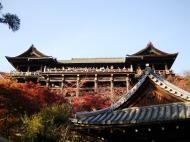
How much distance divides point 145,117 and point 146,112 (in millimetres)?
735

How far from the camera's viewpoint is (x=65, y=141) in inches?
768

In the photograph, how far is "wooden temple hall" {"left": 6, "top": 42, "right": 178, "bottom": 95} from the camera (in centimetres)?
3659

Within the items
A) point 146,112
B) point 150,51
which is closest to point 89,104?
point 150,51

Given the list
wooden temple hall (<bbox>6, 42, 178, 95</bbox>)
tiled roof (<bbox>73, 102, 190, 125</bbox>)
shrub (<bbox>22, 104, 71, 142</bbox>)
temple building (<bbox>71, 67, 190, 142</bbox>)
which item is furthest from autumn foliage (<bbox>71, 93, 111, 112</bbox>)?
tiled roof (<bbox>73, 102, 190, 125</bbox>)

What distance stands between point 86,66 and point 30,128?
2381 centimetres

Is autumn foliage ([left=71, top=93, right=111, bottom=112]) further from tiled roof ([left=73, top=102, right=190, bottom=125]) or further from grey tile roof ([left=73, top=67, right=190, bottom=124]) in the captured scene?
tiled roof ([left=73, top=102, right=190, bottom=125])

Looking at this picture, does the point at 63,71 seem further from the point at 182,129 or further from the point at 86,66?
the point at 182,129

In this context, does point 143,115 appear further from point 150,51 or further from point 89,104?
point 150,51

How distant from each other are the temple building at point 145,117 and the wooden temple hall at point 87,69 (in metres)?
23.7

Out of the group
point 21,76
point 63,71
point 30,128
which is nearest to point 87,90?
point 63,71

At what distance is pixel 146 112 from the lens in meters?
9.72

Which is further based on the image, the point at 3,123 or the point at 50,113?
the point at 3,123

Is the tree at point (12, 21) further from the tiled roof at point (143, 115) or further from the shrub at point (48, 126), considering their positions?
the shrub at point (48, 126)

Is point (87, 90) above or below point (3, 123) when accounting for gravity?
above
